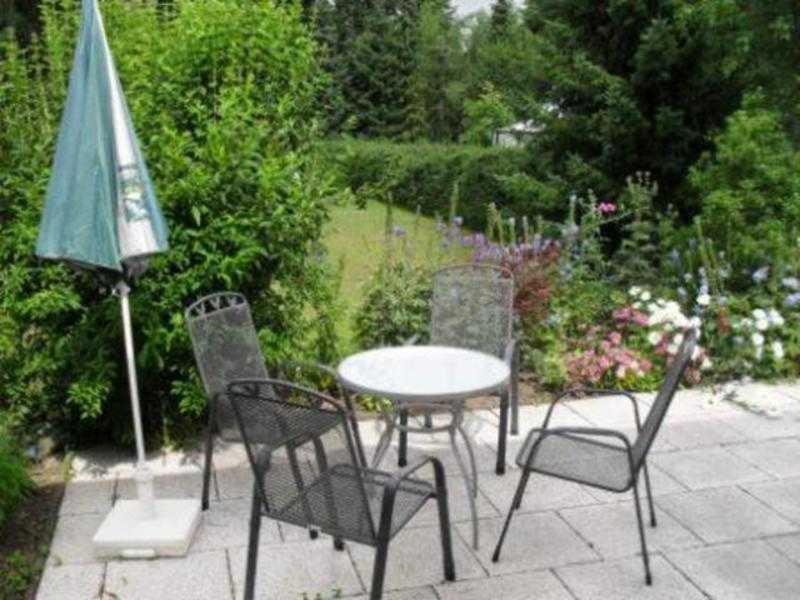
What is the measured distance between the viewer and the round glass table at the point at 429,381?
3.73m

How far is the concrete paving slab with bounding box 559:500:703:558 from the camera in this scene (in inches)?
150

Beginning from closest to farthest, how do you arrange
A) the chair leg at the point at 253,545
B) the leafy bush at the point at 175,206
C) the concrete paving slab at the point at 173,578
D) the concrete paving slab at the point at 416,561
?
1. the chair leg at the point at 253,545
2. the concrete paving slab at the point at 173,578
3. the concrete paving slab at the point at 416,561
4. the leafy bush at the point at 175,206

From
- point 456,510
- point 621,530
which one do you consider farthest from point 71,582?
point 621,530

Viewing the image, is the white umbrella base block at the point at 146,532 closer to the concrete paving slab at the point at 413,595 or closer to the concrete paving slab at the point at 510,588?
the concrete paving slab at the point at 413,595

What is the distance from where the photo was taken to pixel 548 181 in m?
10.3

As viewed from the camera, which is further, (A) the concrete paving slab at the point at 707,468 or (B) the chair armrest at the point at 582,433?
(A) the concrete paving slab at the point at 707,468

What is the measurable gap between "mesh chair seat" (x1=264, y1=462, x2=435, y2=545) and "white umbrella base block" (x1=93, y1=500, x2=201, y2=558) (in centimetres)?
85

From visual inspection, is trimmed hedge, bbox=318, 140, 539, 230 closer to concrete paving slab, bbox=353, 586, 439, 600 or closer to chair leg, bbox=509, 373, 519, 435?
chair leg, bbox=509, 373, 519, 435

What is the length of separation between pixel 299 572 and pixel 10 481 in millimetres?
1430

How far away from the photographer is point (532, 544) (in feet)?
12.6

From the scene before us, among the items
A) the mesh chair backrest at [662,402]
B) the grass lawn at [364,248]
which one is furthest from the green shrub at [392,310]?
the mesh chair backrest at [662,402]

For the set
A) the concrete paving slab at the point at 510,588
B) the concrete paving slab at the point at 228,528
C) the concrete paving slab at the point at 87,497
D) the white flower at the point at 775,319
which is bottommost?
the concrete paving slab at the point at 87,497

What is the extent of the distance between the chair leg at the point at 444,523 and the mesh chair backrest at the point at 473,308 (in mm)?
1489

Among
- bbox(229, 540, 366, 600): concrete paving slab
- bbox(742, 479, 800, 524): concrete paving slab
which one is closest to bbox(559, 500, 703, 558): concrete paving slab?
bbox(742, 479, 800, 524): concrete paving slab
